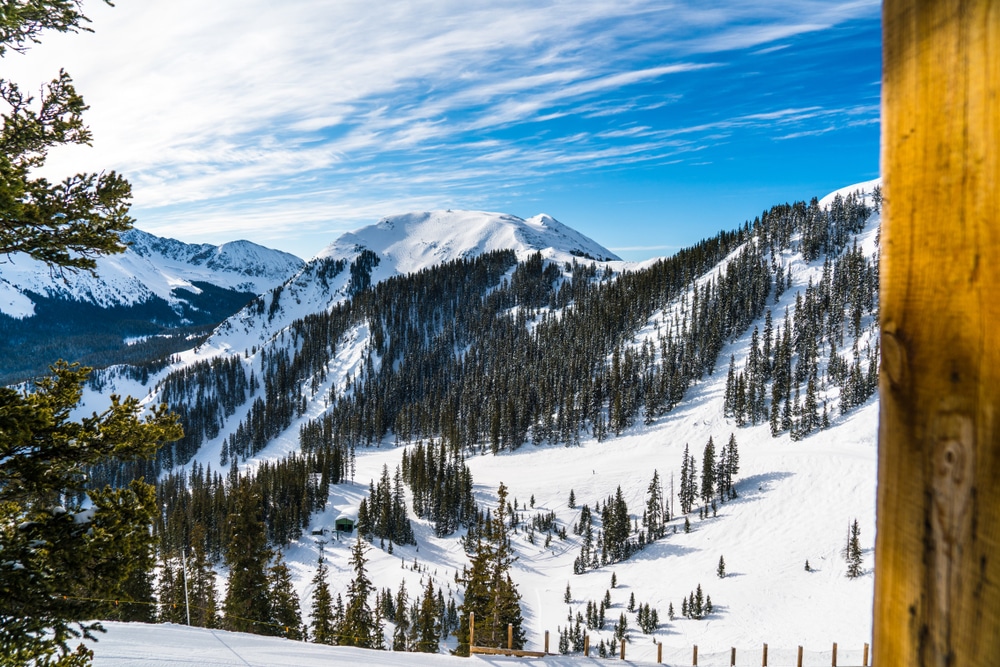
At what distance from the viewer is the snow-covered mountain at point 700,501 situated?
4181 centimetres

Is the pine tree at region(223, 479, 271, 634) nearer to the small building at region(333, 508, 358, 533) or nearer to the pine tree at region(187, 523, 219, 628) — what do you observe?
the pine tree at region(187, 523, 219, 628)

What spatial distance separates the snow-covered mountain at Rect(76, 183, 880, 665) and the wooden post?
425 inches

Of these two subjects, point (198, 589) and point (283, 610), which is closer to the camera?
point (283, 610)

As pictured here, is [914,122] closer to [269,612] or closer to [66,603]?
[66,603]

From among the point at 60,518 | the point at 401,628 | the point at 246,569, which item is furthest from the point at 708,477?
the point at 60,518

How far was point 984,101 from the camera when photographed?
2.71 ft

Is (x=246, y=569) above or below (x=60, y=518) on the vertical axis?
below

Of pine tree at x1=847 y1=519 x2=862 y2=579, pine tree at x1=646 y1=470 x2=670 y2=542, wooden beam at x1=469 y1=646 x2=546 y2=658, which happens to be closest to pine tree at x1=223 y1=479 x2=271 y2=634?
wooden beam at x1=469 y1=646 x2=546 y2=658

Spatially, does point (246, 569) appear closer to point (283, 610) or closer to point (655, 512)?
point (283, 610)

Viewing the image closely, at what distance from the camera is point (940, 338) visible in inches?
34.8

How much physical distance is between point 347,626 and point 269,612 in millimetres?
4502

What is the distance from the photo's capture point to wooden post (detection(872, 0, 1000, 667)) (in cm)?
80

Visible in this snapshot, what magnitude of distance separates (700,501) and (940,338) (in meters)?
78.7

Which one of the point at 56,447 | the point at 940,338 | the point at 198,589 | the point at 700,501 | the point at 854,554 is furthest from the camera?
the point at 700,501
